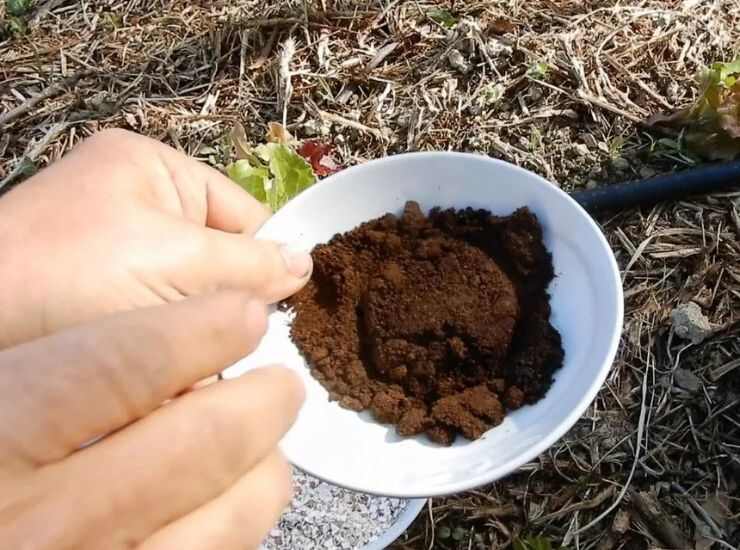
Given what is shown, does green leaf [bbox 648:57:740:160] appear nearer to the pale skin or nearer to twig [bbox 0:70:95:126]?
the pale skin

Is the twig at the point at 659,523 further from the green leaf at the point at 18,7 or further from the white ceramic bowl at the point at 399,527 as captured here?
the green leaf at the point at 18,7

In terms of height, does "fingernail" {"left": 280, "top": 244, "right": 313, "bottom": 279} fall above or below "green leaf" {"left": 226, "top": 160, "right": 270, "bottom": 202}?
above

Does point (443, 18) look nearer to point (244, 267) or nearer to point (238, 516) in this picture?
point (244, 267)

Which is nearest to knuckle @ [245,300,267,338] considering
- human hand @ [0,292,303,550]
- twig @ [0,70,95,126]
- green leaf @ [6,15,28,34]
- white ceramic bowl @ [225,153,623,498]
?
human hand @ [0,292,303,550]

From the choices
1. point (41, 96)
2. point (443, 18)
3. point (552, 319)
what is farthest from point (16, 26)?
point (552, 319)

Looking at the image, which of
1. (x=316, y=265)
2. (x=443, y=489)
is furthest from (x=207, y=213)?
(x=443, y=489)

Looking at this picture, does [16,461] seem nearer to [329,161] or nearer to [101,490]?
[101,490]
